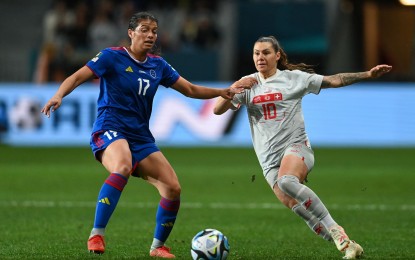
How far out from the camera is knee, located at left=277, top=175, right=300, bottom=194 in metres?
7.61

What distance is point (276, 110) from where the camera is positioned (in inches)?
319

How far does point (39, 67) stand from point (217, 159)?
8047 mm

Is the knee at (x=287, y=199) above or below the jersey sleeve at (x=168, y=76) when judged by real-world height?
below

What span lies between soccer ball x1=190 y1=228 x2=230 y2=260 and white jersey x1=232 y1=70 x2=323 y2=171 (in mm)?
1088

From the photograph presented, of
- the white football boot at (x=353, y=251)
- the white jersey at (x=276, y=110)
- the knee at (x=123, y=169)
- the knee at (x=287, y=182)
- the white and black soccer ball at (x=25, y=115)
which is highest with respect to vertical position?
the white jersey at (x=276, y=110)

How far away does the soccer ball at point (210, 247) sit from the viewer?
23.4ft

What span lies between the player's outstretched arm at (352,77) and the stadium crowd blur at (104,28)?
677 inches

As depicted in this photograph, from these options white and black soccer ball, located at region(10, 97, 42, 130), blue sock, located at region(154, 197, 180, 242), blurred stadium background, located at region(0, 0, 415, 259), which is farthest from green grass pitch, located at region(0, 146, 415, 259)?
white and black soccer ball, located at region(10, 97, 42, 130)

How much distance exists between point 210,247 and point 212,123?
14536 millimetres

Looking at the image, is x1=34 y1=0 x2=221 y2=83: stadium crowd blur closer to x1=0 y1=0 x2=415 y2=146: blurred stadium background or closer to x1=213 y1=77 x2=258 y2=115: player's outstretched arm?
x1=0 y1=0 x2=415 y2=146: blurred stadium background

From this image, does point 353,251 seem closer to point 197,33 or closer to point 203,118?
point 203,118

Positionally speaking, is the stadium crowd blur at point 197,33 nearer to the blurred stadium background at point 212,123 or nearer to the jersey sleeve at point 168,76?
the blurred stadium background at point 212,123

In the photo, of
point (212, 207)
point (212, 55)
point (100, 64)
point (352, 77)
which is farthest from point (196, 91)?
point (212, 55)

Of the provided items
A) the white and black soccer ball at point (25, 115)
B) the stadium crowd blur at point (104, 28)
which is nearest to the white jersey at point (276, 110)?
the white and black soccer ball at point (25, 115)
